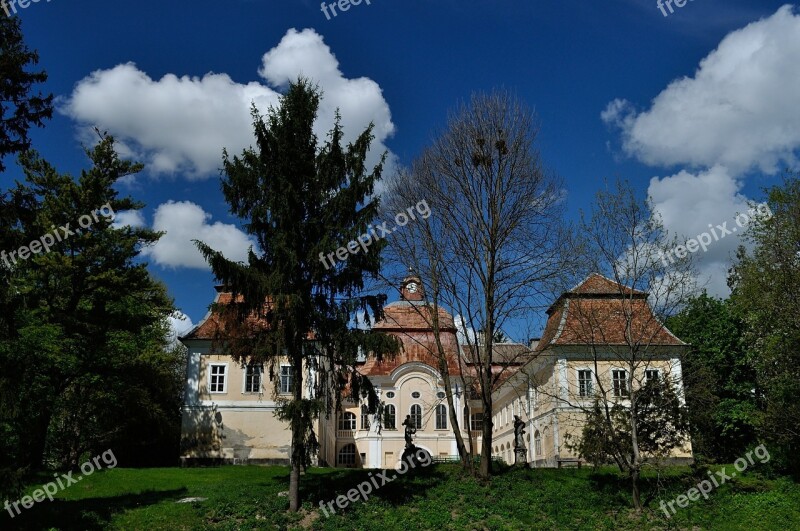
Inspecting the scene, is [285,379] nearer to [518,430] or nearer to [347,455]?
[347,455]

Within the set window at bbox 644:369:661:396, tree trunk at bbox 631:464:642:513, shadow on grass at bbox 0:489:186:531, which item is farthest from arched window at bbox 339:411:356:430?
tree trunk at bbox 631:464:642:513

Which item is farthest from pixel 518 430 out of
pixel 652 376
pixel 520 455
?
pixel 652 376

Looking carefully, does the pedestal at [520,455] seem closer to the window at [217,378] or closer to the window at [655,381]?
the window at [655,381]

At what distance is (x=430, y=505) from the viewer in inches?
755

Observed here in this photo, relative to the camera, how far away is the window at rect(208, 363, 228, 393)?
110 feet

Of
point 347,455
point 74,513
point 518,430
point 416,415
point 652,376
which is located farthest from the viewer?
point 347,455

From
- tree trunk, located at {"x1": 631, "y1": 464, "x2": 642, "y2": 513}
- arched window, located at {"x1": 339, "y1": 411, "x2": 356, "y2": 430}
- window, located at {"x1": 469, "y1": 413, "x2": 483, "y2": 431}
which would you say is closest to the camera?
tree trunk, located at {"x1": 631, "y1": 464, "x2": 642, "y2": 513}

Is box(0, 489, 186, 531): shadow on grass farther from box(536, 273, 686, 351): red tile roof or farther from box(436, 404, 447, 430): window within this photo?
box(436, 404, 447, 430): window

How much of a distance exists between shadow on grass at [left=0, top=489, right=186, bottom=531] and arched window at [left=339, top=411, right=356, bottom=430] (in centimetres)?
2053

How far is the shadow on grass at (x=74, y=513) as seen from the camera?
659 inches

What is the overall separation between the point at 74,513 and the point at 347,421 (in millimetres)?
23402

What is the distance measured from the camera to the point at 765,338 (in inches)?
1069

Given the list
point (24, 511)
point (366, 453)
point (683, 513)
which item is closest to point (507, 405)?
point (366, 453)

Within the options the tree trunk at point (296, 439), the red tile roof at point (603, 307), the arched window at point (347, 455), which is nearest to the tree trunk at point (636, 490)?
the red tile roof at point (603, 307)
